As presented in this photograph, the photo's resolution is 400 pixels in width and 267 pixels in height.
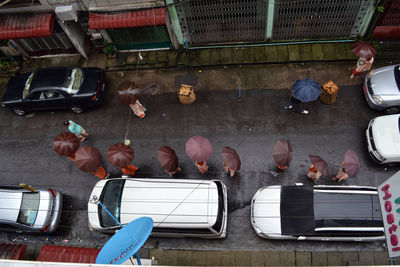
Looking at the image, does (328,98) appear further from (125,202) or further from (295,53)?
(125,202)

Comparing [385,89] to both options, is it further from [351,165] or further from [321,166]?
[321,166]

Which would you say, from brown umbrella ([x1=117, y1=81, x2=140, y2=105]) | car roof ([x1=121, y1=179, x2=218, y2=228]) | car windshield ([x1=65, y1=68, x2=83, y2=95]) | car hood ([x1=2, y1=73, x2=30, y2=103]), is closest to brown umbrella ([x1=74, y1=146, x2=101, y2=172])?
car roof ([x1=121, y1=179, x2=218, y2=228])

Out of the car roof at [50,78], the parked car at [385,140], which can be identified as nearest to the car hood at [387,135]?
the parked car at [385,140]

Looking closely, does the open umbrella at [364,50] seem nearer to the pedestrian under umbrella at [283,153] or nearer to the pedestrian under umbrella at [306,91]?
the pedestrian under umbrella at [306,91]

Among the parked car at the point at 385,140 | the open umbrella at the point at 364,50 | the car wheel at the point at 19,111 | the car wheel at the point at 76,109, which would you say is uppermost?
the open umbrella at the point at 364,50

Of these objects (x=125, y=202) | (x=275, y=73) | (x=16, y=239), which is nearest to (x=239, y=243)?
(x=125, y=202)

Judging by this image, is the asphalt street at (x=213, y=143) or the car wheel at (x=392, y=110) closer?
the asphalt street at (x=213, y=143)

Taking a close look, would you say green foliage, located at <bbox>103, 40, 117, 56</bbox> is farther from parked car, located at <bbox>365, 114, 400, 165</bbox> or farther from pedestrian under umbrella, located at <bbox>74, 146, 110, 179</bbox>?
parked car, located at <bbox>365, 114, 400, 165</bbox>
